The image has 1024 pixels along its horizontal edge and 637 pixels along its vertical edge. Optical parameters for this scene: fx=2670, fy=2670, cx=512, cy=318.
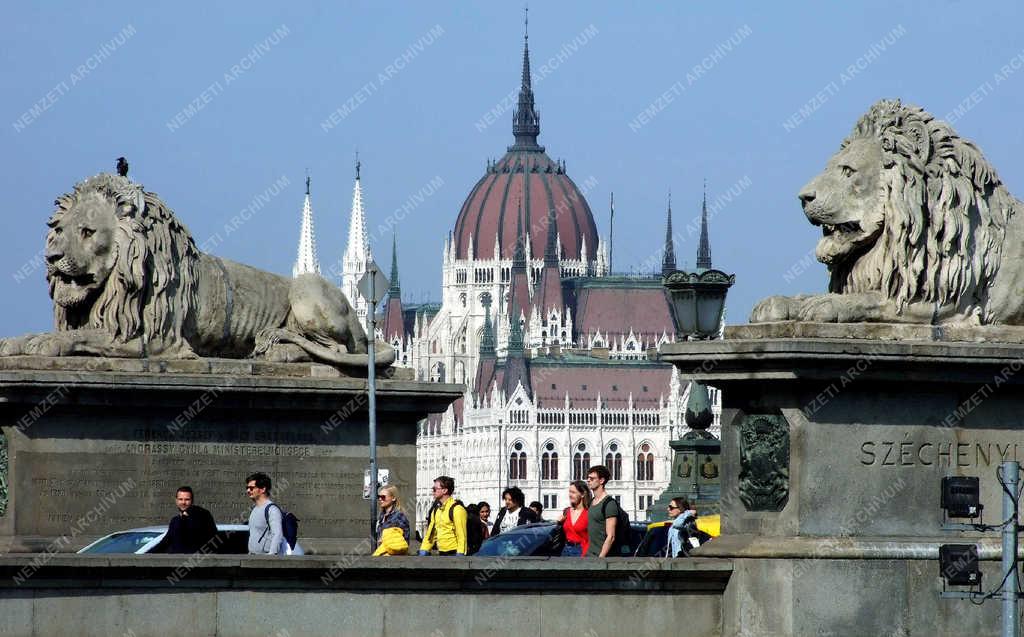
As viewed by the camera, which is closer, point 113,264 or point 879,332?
point 879,332

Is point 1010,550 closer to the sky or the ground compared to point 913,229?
closer to the ground

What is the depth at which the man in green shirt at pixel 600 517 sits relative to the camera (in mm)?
15516

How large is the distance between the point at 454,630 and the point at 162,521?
5972 millimetres

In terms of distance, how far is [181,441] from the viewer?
59.8 feet

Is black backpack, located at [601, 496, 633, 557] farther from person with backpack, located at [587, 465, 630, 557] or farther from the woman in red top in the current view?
the woman in red top

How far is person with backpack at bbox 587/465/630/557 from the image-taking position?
15539mm

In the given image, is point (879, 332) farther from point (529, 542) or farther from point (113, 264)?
point (113, 264)

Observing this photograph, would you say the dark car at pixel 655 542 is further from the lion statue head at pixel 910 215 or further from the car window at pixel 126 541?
the lion statue head at pixel 910 215

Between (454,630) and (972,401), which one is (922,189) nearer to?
(972,401)

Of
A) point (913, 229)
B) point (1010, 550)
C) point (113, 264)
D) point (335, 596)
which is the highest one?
point (113, 264)

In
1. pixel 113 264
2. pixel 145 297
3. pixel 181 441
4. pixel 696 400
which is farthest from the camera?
pixel 696 400

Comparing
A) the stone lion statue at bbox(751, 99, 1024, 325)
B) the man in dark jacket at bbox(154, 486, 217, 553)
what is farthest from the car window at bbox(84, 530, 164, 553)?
the stone lion statue at bbox(751, 99, 1024, 325)

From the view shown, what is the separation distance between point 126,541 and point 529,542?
2.69 m

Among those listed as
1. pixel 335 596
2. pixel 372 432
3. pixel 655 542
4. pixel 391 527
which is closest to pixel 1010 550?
pixel 335 596
